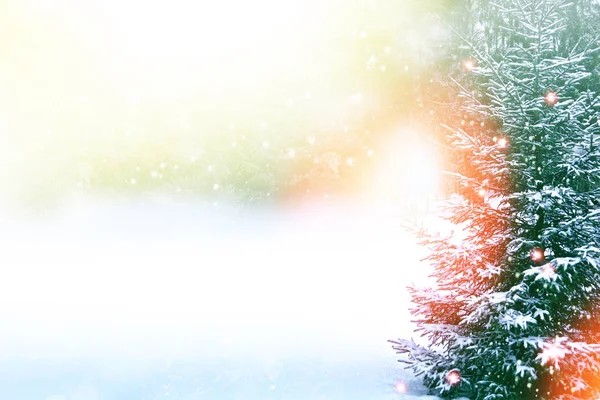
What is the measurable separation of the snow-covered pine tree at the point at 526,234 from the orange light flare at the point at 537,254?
1 centimetres

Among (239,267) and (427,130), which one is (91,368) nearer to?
(239,267)

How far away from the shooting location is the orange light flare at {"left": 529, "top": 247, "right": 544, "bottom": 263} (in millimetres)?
5125

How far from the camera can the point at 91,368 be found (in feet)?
24.7

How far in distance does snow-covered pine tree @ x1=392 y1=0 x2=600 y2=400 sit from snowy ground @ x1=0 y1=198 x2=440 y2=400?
4.75ft

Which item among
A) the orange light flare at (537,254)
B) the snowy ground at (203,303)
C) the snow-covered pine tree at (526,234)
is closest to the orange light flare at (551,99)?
the snow-covered pine tree at (526,234)

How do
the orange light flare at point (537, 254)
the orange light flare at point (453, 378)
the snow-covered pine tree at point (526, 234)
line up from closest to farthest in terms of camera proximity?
1. the snow-covered pine tree at point (526, 234)
2. the orange light flare at point (537, 254)
3. the orange light flare at point (453, 378)

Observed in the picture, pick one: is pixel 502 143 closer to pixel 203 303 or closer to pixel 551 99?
pixel 551 99

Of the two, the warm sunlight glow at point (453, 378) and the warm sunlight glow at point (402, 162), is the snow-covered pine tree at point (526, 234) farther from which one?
the warm sunlight glow at point (402, 162)

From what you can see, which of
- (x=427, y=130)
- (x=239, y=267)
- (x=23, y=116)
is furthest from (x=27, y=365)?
(x=427, y=130)

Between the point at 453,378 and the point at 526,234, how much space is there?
1.97 meters

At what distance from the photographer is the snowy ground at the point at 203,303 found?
6.99 m

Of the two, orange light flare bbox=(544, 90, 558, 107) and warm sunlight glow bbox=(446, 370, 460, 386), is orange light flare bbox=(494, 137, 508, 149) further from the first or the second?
warm sunlight glow bbox=(446, 370, 460, 386)

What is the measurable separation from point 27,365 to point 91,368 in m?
1.19

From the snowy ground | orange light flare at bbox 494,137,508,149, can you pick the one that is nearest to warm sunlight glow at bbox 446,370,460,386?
the snowy ground
